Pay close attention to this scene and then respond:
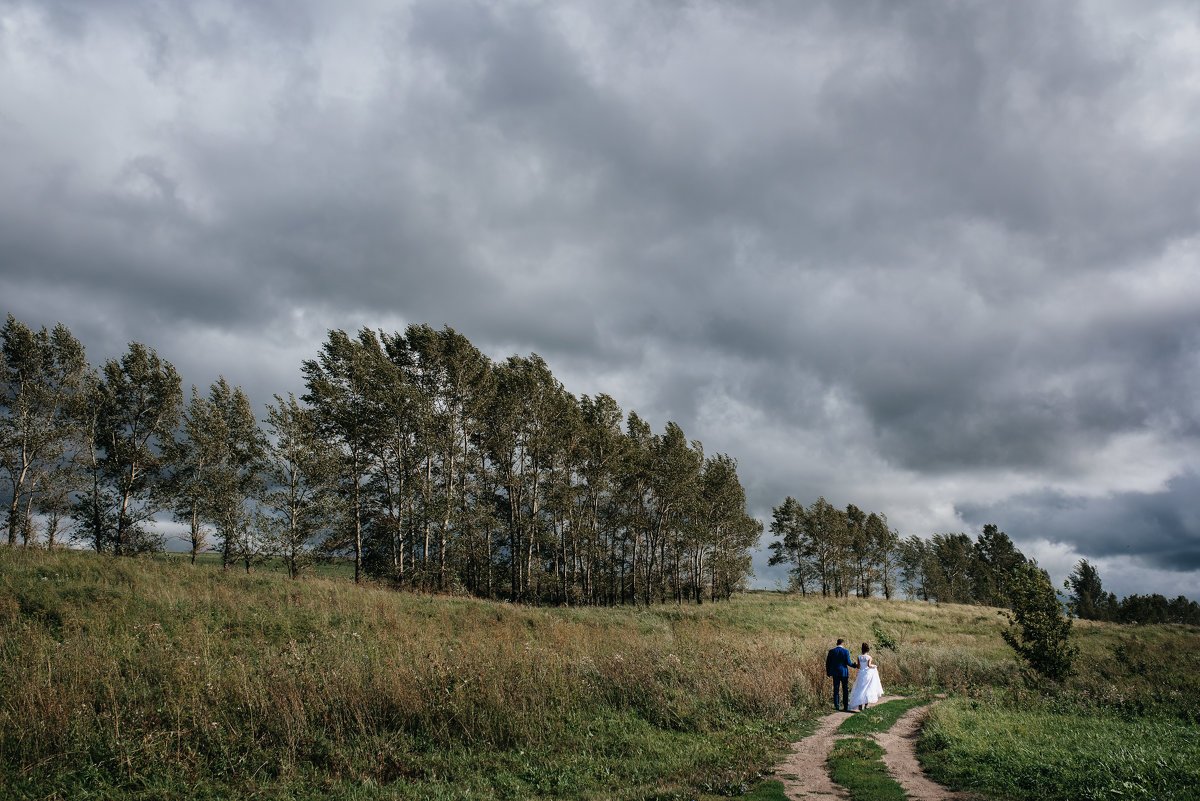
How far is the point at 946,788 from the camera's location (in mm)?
8852

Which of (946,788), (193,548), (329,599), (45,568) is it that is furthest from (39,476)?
(946,788)

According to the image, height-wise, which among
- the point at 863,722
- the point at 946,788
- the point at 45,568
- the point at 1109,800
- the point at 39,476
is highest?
the point at 39,476

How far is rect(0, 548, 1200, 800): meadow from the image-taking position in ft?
25.5

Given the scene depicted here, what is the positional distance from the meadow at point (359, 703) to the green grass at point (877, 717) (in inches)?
48.4

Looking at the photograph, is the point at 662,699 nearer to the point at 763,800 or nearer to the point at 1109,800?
the point at 763,800

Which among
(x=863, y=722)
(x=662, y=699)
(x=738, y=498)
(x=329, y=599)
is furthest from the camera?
(x=738, y=498)

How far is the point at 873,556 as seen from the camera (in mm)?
90062

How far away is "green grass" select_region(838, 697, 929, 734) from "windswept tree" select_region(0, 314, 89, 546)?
141 feet

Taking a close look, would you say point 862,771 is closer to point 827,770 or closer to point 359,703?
point 827,770

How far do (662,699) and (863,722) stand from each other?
19.7ft

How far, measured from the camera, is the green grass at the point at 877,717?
13.6 meters

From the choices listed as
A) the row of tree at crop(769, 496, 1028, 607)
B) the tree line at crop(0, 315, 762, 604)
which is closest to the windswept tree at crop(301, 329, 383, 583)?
the tree line at crop(0, 315, 762, 604)

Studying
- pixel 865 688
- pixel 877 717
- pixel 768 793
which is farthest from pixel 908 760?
pixel 865 688

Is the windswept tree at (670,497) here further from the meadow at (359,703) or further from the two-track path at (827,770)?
the two-track path at (827,770)
